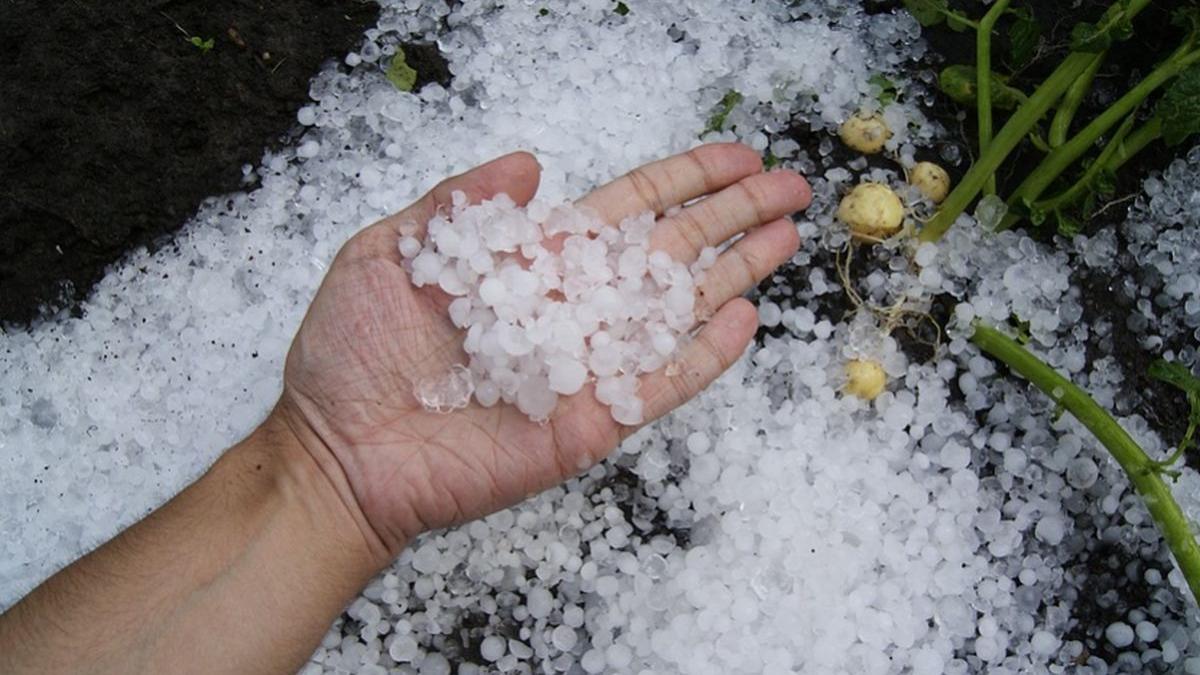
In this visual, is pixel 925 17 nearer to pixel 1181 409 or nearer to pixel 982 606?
pixel 1181 409

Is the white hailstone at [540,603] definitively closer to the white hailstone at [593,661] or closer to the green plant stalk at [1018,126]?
the white hailstone at [593,661]

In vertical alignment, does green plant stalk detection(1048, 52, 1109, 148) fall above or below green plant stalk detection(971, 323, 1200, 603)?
above

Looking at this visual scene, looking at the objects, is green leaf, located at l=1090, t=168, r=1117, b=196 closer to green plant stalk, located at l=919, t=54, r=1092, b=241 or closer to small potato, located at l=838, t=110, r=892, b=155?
green plant stalk, located at l=919, t=54, r=1092, b=241

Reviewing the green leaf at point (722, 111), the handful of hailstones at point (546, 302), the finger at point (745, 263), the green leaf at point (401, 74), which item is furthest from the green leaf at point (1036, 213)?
the green leaf at point (401, 74)

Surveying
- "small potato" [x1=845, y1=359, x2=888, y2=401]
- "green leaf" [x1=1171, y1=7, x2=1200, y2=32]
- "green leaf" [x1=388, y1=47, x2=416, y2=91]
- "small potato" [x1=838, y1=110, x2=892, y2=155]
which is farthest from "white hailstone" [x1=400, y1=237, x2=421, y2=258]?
"green leaf" [x1=1171, y1=7, x2=1200, y2=32]

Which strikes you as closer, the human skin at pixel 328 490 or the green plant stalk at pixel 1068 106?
the human skin at pixel 328 490

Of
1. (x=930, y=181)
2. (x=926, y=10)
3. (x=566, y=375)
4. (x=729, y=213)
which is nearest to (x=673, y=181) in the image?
(x=729, y=213)

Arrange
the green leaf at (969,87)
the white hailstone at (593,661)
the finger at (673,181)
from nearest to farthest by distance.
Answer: the finger at (673,181), the white hailstone at (593,661), the green leaf at (969,87)
